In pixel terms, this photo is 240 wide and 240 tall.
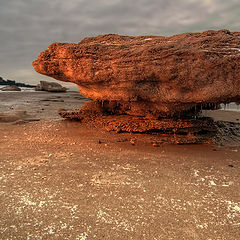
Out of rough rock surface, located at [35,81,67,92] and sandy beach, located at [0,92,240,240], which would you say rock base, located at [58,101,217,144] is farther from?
rough rock surface, located at [35,81,67,92]

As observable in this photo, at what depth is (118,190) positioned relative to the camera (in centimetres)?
219

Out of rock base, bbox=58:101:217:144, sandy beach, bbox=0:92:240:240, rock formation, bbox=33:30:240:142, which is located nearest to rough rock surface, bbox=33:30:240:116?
rock formation, bbox=33:30:240:142

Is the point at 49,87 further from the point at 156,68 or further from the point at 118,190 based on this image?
the point at 118,190

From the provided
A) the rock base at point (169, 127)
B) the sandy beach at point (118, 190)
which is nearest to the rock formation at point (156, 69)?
the rock base at point (169, 127)

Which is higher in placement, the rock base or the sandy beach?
the rock base

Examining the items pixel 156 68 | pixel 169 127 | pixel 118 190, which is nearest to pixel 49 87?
pixel 169 127

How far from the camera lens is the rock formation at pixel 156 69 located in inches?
125

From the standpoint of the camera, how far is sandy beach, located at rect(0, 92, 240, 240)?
1.65 metres

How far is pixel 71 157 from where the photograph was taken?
10.2 ft

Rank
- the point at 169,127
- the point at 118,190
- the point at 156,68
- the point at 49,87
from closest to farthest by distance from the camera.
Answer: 1. the point at 118,190
2. the point at 156,68
3. the point at 169,127
4. the point at 49,87

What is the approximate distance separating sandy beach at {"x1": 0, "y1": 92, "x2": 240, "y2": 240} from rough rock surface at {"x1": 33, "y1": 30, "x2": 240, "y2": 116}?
87 cm

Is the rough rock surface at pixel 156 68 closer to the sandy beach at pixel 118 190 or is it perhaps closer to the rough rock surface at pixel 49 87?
the sandy beach at pixel 118 190

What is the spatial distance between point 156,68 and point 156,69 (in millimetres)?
16

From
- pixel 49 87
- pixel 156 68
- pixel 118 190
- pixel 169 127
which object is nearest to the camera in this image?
pixel 118 190
